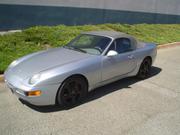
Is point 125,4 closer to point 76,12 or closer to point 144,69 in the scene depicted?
point 76,12

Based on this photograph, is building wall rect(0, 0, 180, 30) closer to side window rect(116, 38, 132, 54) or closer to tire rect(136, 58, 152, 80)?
side window rect(116, 38, 132, 54)

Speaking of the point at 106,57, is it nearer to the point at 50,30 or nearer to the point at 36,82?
the point at 36,82

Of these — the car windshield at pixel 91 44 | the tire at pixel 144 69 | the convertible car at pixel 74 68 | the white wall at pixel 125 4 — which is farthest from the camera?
the white wall at pixel 125 4

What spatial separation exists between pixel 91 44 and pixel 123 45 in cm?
83

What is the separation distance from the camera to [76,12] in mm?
10906

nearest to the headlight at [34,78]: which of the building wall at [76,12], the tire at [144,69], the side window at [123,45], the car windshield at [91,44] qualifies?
the car windshield at [91,44]

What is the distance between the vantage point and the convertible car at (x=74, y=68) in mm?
3760

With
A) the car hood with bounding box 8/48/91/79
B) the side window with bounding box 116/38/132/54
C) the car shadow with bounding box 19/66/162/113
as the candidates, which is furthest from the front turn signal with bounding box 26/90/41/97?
the side window with bounding box 116/38/132/54

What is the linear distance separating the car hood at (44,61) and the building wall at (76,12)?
16.4 ft

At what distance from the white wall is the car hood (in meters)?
5.21

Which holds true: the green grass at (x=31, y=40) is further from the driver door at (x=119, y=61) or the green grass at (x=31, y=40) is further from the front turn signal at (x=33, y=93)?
the driver door at (x=119, y=61)

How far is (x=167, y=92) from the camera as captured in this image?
5.16m

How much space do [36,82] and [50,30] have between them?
18.1 feet

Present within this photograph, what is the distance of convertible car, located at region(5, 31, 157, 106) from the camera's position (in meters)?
3.76
